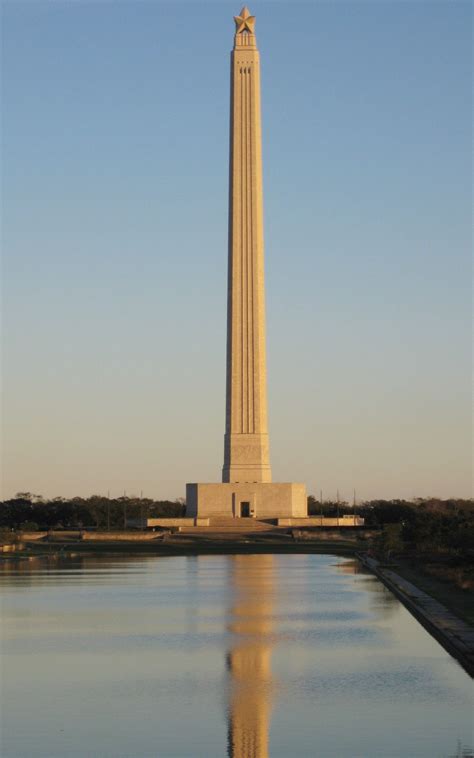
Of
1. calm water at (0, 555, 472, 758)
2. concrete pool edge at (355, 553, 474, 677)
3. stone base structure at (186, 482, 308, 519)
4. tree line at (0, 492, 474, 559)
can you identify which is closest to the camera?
calm water at (0, 555, 472, 758)

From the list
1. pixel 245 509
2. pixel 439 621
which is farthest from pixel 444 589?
pixel 245 509

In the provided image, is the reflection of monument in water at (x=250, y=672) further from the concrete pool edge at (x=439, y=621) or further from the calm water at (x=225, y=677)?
the concrete pool edge at (x=439, y=621)

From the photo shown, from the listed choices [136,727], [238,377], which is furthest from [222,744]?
[238,377]

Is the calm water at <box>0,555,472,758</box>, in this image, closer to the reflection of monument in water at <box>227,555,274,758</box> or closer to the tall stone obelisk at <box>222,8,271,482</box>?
the reflection of monument in water at <box>227,555,274,758</box>

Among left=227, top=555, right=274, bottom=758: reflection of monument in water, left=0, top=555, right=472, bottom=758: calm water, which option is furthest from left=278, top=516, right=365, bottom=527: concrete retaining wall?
left=0, top=555, right=472, bottom=758: calm water

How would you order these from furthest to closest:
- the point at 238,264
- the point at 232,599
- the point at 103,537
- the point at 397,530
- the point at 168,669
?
the point at 238,264
the point at 103,537
the point at 397,530
the point at 232,599
the point at 168,669

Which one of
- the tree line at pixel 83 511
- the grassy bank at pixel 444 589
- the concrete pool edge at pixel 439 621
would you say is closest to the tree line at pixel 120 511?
the tree line at pixel 83 511

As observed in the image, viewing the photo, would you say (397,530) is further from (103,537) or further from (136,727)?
(136,727)

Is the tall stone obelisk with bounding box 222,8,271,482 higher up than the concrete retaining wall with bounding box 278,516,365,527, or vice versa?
the tall stone obelisk with bounding box 222,8,271,482
